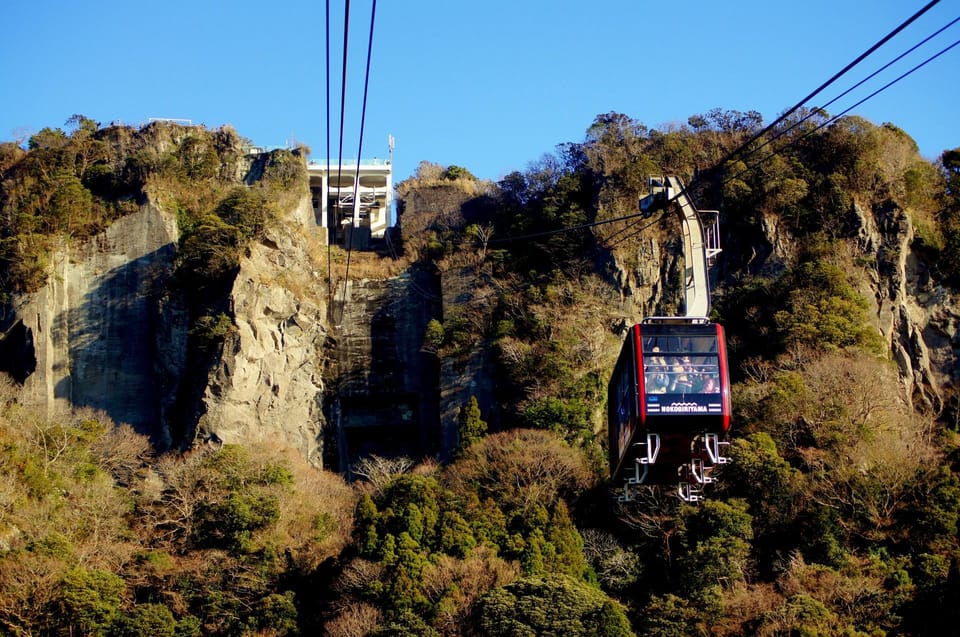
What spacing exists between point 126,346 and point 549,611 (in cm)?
1901

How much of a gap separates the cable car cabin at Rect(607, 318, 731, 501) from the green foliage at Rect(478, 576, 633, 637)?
984 cm

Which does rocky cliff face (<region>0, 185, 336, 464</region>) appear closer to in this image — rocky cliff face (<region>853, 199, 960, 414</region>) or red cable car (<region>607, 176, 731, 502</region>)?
rocky cliff face (<region>853, 199, 960, 414</region>)

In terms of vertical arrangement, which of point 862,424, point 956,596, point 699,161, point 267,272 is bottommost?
point 956,596

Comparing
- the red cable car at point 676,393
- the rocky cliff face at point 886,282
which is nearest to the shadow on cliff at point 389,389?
the rocky cliff face at point 886,282

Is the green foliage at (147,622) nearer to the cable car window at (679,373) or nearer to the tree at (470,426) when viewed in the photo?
the tree at (470,426)

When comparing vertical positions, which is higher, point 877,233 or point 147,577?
point 877,233

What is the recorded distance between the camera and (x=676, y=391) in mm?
28031

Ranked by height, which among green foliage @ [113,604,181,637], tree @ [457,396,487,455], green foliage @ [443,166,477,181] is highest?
green foliage @ [443,166,477,181]

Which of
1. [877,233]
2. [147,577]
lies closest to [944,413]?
[877,233]

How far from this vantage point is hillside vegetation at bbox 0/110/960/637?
39.1 m

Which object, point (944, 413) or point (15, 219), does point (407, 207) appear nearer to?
point (15, 219)

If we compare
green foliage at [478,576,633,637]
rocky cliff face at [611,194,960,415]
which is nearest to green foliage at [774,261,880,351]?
rocky cliff face at [611,194,960,415]

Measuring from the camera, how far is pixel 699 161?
54.9 meters

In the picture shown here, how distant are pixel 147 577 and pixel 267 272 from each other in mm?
13184
